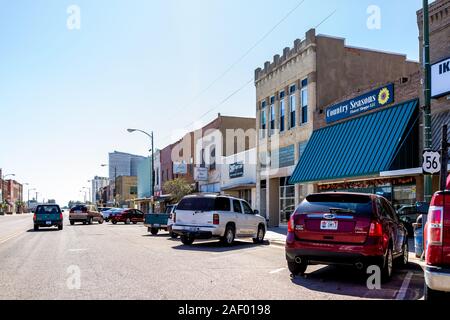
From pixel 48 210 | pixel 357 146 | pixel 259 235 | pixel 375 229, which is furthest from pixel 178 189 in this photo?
pixel 375 229

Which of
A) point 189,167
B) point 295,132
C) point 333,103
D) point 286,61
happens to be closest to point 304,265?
point 333,103

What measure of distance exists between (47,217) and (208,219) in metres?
18.3

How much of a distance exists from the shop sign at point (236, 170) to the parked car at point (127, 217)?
1199cm

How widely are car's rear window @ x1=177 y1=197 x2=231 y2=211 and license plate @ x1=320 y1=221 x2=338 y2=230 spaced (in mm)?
7913

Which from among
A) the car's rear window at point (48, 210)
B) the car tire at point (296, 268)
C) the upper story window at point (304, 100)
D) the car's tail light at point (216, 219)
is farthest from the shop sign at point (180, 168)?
the car tire at point (296, 268)

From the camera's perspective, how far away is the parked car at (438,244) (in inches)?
229

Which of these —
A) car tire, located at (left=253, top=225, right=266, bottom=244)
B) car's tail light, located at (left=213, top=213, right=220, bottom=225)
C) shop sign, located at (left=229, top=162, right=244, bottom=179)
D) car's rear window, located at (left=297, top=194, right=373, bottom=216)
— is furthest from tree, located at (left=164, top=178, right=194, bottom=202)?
car's rear window, located at (left=297, top=194, right=373, bottom=216)

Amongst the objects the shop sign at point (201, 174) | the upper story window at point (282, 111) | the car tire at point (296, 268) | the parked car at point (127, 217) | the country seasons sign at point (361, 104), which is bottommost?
the parked car at point (127, 217)

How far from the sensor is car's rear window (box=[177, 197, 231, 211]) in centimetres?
1684

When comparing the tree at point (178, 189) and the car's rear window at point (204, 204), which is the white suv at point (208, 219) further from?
the tree at point (178, 189)

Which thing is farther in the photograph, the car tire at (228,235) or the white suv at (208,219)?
the car tire at (228,235)

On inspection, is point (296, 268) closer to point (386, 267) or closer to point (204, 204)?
point (386, 267)

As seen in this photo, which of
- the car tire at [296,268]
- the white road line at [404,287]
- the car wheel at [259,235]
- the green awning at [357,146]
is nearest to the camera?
the white road line at [404,287]

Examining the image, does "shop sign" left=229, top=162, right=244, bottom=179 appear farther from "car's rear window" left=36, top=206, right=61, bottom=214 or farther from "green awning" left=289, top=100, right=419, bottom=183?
"car's rear window" left=36, top=206, right=61, bottom=214
